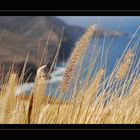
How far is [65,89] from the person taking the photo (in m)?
1.52

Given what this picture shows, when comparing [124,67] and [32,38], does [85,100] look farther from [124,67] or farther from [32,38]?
[32,38]

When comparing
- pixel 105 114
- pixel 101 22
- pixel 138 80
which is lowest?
pixel 105 114

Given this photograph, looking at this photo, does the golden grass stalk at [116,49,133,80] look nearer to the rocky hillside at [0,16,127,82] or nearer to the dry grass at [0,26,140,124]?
the dry grass at [0,26,140,124]

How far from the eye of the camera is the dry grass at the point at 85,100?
1.51 meters

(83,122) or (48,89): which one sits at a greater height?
(48,89)

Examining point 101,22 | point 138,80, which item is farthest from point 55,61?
point 138,80

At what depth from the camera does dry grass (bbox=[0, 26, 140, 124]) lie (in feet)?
4.95

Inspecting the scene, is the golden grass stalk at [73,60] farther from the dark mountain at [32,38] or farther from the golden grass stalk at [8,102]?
the golden grass stalk at [8,102]

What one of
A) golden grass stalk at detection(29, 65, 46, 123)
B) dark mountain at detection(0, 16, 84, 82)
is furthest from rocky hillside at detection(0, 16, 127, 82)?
golden grass stalk at detection(29, 65, 46, 123)
